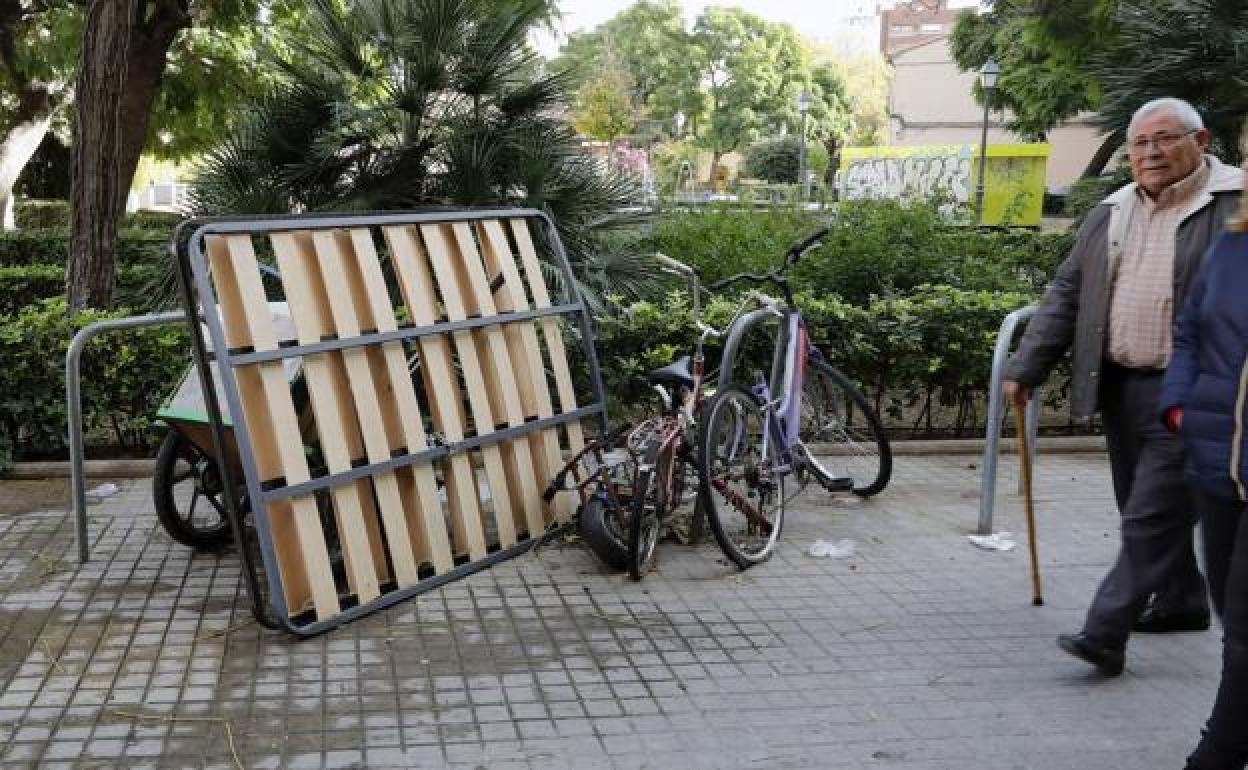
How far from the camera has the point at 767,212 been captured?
1077cm

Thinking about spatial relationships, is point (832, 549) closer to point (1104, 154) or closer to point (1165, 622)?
point (1165, 622)

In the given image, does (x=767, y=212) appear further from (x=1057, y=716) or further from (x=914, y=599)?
(x=1057, y=716)

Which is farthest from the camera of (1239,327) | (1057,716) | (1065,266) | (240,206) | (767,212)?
(767,212)

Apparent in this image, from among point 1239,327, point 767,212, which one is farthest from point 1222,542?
point 767,212

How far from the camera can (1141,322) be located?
4047 millimetres

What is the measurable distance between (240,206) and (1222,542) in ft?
19.3

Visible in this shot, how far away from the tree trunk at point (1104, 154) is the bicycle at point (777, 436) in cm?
358

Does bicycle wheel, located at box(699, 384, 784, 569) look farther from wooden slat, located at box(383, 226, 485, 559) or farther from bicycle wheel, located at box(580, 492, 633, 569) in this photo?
wooden slat, located at box(383, 226, 485, 559)

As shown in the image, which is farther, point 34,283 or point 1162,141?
point 34,283

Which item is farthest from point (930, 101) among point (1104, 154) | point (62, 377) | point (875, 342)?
point (62, 377)

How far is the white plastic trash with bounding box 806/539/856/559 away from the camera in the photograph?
558 centimetres

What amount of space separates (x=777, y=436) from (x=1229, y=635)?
284 cm

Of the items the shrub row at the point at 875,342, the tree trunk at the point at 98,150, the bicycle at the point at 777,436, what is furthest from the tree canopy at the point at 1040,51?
the tree trunk at the point at 98,150

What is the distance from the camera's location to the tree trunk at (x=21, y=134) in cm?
2005
